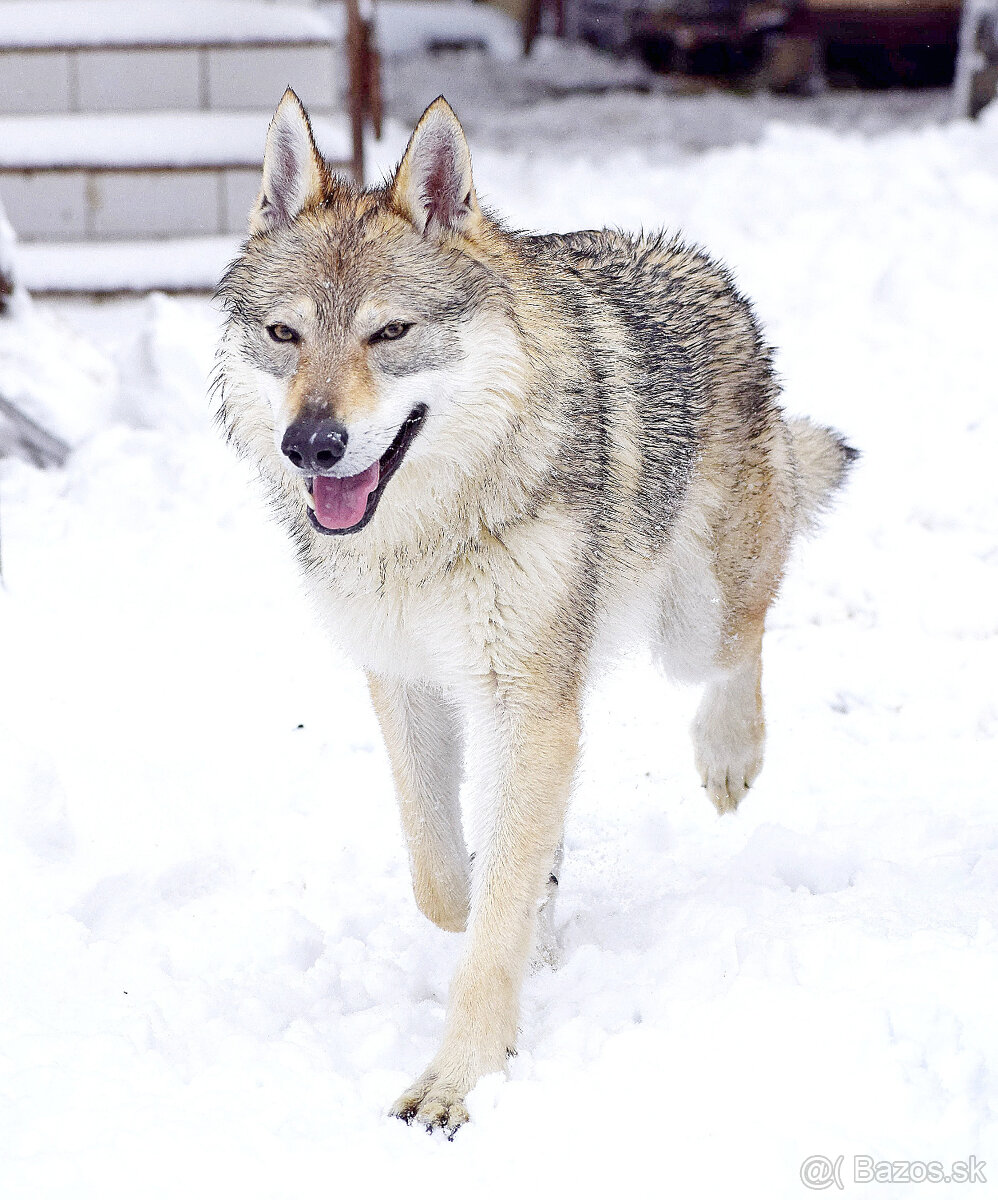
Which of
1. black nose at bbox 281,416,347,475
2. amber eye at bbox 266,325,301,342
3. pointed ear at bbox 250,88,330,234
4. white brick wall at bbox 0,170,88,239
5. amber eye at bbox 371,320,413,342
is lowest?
white brick wall at bbox 0,170,88,239

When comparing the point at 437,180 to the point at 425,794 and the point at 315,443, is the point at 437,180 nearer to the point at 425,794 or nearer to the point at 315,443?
the point at 315,443

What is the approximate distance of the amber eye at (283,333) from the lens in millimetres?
2553

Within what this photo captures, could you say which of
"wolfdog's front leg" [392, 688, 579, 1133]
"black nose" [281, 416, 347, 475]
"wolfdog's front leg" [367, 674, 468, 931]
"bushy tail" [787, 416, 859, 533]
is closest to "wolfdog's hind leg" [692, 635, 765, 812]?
"bushy tail" [787, 416, 859, 533]

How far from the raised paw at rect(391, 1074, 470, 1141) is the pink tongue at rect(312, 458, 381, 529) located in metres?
1.04

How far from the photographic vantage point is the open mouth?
8.00ft

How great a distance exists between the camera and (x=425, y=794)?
121 inches

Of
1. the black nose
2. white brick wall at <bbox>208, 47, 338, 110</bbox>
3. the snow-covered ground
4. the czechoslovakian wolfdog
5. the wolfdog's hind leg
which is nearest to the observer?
the snow-covered ground

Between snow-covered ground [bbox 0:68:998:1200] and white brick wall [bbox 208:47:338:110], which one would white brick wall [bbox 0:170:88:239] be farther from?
snow-covered ground [bbox 0:68:998:1200]

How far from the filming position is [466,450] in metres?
2.63

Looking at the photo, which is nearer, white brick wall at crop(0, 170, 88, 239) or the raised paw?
the raised paw

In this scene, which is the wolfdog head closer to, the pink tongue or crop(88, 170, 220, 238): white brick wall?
the pink tongue

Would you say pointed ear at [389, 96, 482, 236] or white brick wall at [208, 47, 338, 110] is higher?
pointed ear at [389, 96, 482, 236]

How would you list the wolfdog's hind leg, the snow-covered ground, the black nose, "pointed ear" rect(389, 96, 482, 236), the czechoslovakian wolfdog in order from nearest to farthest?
the snow-covered ground → the black nose → the czechoslovakian wolfdog → "pointed ear" rect(389, 96, 482, 236) → the wolfdog's hind leg

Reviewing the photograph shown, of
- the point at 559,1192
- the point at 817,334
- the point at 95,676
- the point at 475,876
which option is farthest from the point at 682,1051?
the point at 817,334
